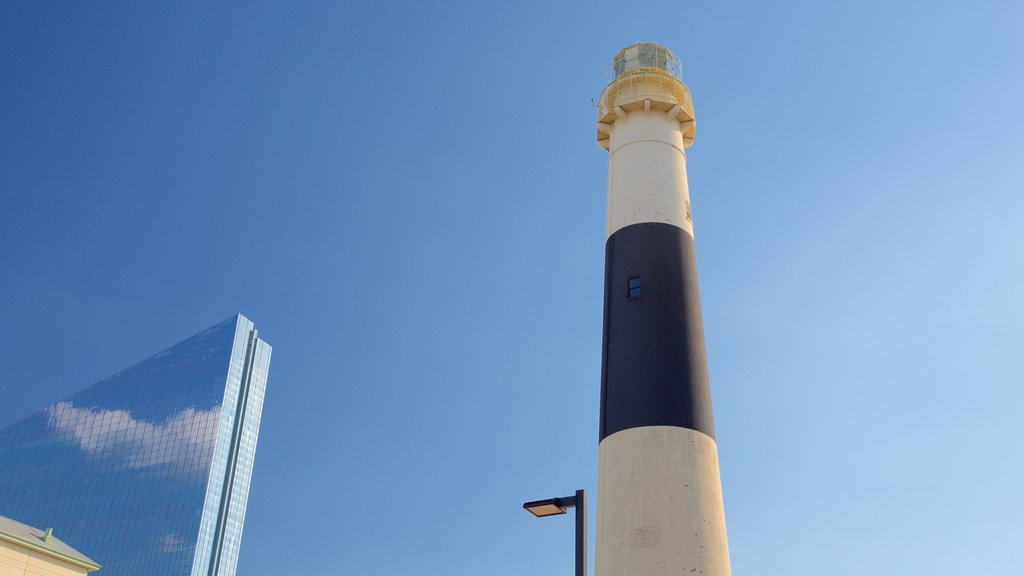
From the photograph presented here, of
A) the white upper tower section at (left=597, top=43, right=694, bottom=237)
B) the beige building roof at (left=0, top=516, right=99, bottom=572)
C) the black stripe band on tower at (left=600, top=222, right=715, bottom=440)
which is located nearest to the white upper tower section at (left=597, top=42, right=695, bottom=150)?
the white upper tower section at (left=597, top=43, right=694, bottom=237)

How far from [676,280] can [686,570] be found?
8.24m

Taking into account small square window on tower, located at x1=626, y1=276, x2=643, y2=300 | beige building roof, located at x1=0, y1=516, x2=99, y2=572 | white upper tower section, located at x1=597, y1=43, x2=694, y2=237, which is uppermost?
white upper tower section, located at x1=597, y1=43, x2=694, y2=237

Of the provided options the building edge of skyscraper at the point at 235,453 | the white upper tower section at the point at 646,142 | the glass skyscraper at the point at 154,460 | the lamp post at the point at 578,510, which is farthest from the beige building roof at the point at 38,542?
the building edge of skyscraper at the point at 235,453

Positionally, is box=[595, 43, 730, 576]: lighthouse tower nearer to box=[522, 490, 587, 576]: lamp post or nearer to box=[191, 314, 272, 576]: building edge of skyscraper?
box=[522, 490, 587, 576]: lamp post

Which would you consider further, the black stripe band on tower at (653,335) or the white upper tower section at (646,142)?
the white upper tower section at (646,142)

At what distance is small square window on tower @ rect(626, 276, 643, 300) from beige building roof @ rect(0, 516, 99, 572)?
28.5 meters

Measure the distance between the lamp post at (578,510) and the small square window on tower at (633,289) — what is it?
7.28 metres

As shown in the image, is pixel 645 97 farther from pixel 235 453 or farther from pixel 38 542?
pixel 235 453

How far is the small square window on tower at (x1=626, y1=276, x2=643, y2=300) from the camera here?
24438 mm

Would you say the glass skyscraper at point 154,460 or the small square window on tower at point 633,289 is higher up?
the glass skyscraper at point 154,460

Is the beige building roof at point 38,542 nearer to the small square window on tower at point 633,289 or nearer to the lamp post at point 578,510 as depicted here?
the lamp post at point 578,510

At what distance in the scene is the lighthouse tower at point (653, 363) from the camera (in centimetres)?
2031

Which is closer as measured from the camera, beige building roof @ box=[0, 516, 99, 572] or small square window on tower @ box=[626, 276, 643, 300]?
small square window on tower @ box=[626, 276, 643, 300]

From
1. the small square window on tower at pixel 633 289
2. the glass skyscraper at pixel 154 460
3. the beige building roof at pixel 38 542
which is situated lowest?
the beige building roof at pixel 38 542
